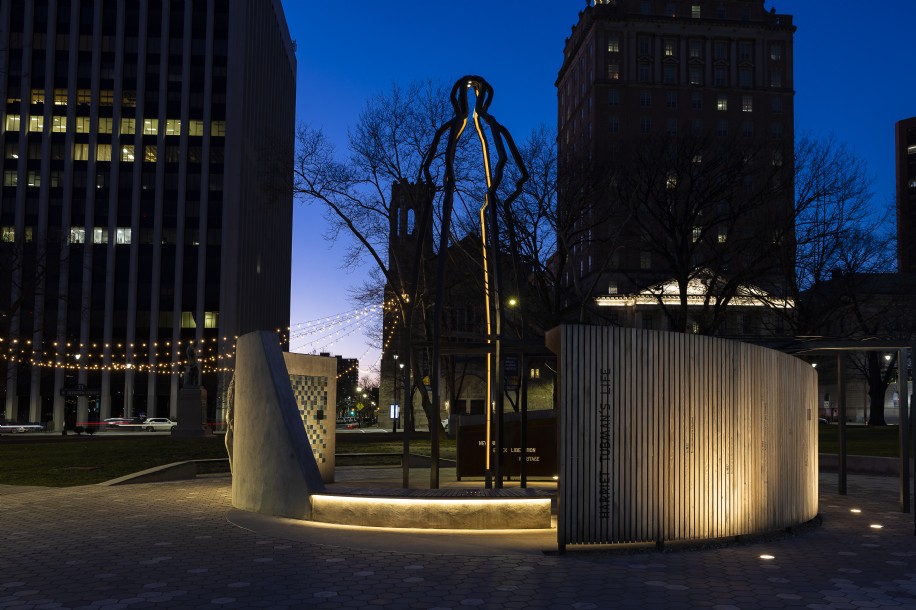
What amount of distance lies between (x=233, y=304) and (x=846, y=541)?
2703 inches

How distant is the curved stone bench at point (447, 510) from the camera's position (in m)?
11.3

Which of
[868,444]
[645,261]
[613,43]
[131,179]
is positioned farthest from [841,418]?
[613,43]

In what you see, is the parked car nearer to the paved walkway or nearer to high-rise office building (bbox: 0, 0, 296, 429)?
high-rise office building (bbox: 0, 0, 296, 429)

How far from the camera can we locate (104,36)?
7650cm

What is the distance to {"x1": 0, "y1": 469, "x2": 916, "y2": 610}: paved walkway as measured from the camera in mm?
7312

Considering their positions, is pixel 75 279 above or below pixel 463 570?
above

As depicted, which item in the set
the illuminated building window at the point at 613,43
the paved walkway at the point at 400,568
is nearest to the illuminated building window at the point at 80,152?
the illuminated building window at the point at 613,43

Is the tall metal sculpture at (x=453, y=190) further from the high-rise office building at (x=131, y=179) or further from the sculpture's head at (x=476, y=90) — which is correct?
the high-rise office building at (x=131, y=179)

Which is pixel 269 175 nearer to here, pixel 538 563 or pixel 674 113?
pixel 538 563

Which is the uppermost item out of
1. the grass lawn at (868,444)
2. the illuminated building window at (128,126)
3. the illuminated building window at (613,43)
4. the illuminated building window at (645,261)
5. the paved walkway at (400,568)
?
the illuminated building window at (613,43)

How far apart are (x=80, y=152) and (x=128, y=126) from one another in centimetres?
464

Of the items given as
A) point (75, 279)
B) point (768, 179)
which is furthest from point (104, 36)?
point (768, 179)

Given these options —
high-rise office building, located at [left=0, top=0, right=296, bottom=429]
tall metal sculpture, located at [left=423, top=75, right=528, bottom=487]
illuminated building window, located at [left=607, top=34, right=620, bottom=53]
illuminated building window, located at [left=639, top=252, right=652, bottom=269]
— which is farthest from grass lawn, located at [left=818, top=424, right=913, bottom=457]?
illuminated building window, located at [left=607, top=34, right=620, bottom=53]

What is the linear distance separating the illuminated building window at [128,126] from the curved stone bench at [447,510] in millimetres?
72210
